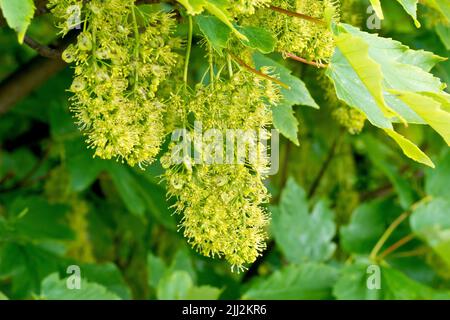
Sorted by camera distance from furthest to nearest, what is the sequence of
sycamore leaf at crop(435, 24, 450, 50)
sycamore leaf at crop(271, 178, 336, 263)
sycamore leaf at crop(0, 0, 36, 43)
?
sycamore leaf at crop(271, 178, 336, 263) → sycamore leaf at crop(435, 24, 450, 50) → sycamore leaf at crop(0, 0, 36, 43)

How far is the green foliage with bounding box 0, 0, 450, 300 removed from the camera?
103cm

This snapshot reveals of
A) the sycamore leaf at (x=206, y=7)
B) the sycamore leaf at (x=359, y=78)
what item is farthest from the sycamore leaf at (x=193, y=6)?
the sycamore leaf at (x=359, y=78)

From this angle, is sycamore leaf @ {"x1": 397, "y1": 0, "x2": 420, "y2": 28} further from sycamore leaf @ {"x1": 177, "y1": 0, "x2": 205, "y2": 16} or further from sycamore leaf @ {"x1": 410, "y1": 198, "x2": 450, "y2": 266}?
sycamore leaf @ {"x1": 410, "y1": 198, "x2": 450, "y2": 266}

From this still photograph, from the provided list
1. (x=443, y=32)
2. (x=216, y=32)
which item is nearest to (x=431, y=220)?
(x=443, y=32)

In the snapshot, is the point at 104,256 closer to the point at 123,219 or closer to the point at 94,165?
the point at 123,219

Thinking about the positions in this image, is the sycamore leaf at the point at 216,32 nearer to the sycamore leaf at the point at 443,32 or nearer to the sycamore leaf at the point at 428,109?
the sycamore leaf at the point at 428,109

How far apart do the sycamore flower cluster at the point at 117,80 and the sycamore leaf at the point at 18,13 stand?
0.43 ft

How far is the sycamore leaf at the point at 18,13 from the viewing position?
0.87 metres

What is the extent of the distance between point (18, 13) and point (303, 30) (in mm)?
399

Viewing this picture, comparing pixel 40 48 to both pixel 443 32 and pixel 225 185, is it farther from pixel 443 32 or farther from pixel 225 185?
pixel 443 32

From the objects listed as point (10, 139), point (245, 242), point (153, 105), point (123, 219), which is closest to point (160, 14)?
point (153, 105)

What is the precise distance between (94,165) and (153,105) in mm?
962

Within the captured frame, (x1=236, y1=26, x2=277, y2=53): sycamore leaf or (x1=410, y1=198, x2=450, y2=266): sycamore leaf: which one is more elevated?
(x1=236, y1=26, x2=277, y2=53): sycamore leaf

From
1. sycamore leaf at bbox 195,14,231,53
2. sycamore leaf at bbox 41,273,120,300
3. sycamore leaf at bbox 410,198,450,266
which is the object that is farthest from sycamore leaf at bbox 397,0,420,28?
sycamore leaf at bbox 410,198,450,266
